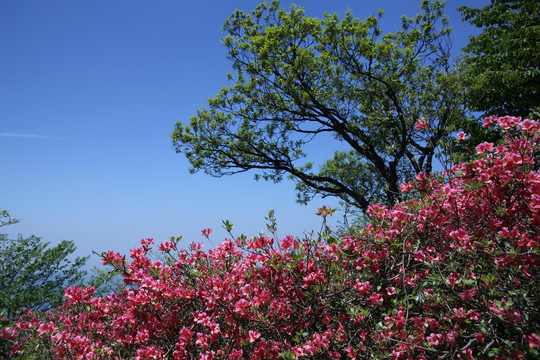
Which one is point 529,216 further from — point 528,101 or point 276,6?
point 276,6

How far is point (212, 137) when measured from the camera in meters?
14.3

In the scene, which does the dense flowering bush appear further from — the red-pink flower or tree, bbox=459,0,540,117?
tree, bbox=459,0,540,117


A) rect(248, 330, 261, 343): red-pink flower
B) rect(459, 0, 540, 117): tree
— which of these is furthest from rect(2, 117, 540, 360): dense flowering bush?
rect(459, 0, 540, 117): tree

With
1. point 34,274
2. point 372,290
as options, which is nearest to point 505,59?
point 372,290

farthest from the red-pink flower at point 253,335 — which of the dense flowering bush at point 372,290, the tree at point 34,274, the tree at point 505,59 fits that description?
the tree at point 505,59

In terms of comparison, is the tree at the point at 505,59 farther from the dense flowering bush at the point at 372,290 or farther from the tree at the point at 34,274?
the tree at the point at 34,274

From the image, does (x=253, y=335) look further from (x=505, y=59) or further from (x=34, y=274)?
(x=505, y=59)

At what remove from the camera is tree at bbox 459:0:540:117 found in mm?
10789

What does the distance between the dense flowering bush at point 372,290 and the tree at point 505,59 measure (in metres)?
9.82

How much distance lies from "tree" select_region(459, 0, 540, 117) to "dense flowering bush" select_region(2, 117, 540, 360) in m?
9.82

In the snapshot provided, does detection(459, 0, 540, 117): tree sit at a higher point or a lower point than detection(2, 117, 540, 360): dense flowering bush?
higher

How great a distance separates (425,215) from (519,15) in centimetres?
1373

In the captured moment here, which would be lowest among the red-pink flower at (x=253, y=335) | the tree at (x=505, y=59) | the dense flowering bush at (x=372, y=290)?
the red-pink flower at (x=253, y=335)

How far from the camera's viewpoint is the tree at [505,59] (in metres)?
10.8
